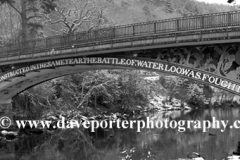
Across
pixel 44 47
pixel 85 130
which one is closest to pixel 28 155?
pixel 44 47

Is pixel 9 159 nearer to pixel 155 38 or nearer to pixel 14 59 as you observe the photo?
pixel 14 59

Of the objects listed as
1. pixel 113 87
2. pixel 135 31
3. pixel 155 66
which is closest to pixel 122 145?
pixel 155 66

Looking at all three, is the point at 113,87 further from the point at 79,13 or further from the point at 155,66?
the point at 155,66

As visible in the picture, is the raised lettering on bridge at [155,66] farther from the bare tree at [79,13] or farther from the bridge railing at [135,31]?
the bare tree at [79,13]

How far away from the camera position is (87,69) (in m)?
31.9

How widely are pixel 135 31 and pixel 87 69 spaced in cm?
786

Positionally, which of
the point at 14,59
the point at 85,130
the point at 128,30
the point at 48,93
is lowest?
the point at 85,130

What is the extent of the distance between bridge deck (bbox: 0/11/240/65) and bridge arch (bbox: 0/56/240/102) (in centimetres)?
93

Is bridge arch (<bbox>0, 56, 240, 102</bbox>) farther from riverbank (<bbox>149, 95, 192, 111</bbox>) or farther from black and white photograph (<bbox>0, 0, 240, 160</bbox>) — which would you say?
riverbank (<bbox>149, 95, 192, 111</bbox>)

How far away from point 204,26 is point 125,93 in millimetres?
32612

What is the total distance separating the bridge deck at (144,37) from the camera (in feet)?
65.3

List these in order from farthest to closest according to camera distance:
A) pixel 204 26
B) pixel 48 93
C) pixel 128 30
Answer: pixel 48 93 → pixel 128 30 → pixel 204 26

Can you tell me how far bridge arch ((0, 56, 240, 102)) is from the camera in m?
20.9

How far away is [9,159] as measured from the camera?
28.7 m
